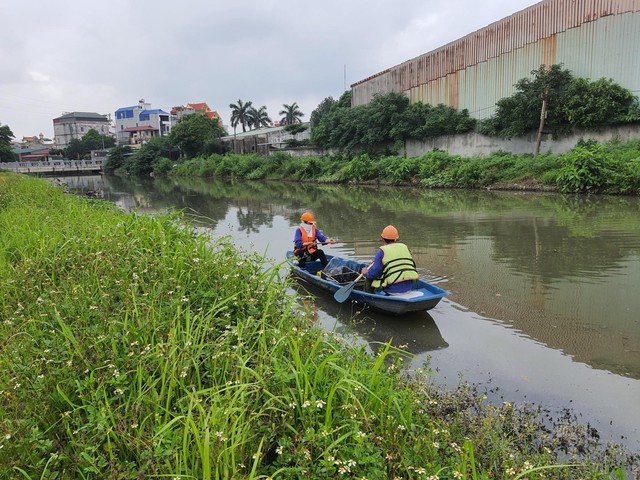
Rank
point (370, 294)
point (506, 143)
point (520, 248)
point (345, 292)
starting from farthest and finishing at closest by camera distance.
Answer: point (506, 143), point (520, 248), point (345, 292), point (370, 294)

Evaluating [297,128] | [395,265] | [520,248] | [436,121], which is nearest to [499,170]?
[436,121]

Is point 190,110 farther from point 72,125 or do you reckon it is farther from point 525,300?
point 525,300

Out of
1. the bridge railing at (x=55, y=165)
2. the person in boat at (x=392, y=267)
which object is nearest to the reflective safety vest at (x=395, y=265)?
the person in boat at (x=392, y=267)

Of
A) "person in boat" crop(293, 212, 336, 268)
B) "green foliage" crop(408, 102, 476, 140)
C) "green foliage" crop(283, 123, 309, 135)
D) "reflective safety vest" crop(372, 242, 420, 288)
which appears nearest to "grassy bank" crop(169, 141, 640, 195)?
"green foliage" crop(408, 102, 476, 140)

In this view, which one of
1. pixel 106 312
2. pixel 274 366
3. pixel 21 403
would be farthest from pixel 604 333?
pixel 21 403

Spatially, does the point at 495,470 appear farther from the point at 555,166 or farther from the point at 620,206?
the point at 555,166

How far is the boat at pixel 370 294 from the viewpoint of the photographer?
5.92m

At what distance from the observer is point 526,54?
21.7 m

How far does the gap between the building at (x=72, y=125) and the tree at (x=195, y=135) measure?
1989 inches

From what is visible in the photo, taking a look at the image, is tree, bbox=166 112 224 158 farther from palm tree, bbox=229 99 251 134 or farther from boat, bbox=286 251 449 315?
boat, bbox=286 251 449 315

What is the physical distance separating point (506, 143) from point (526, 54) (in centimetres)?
417

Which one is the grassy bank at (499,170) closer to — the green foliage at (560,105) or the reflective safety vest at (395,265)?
the green foliage at (560,105)

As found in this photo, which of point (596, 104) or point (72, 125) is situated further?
point (72, 125)

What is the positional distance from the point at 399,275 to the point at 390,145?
25.5 meters
